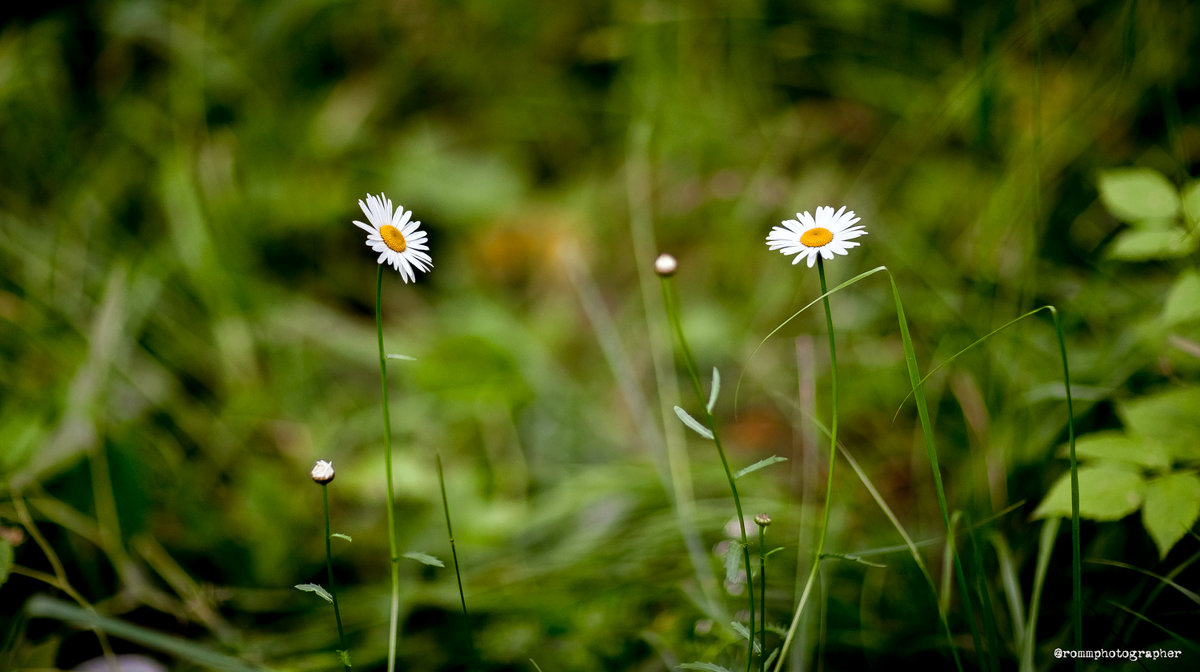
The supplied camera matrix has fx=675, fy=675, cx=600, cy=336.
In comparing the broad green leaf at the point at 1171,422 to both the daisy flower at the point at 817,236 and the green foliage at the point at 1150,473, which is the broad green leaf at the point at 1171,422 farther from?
the daisy flower at the point at 817,236

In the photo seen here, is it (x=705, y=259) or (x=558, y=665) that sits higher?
(x=705, y=259)

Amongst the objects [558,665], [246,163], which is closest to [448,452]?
[558,665]

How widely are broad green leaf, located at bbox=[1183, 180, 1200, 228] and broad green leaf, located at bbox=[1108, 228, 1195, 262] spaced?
0.02m

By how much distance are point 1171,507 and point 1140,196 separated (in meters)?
0.39

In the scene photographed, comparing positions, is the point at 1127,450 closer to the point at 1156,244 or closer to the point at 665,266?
the point at 1156,244

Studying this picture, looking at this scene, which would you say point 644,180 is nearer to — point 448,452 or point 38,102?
point 448,452

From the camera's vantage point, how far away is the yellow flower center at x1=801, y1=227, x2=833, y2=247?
1.82ft

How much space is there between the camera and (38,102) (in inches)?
61.0

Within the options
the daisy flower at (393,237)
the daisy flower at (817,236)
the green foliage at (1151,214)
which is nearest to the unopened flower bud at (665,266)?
the daisy flower at (817,236)

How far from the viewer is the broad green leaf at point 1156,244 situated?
76 centimetres

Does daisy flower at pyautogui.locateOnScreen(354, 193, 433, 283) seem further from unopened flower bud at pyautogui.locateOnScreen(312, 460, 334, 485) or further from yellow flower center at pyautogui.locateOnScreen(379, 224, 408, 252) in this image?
unopened flower bud at pyautogui.locateOnScreen(312, 460, 334, 485)

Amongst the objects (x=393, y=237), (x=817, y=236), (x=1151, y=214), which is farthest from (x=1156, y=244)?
(x=393, y=237)

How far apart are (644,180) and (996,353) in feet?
2.70

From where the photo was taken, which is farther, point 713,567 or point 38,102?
point 38,102
